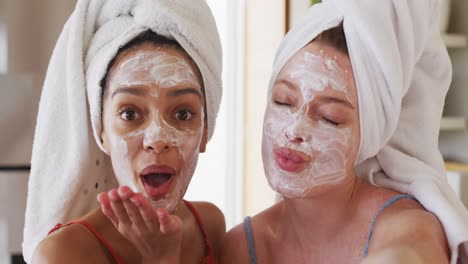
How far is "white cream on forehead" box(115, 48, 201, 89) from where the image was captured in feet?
2.34

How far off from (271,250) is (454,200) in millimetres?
280

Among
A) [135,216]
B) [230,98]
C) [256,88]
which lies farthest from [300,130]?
[230,98]

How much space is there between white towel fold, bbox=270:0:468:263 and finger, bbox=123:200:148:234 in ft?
0.99

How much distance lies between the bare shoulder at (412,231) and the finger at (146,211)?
0.91 ft

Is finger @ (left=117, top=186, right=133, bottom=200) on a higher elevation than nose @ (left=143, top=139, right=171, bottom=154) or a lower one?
lower

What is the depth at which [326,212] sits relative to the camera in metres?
0.80

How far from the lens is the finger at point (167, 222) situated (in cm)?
63

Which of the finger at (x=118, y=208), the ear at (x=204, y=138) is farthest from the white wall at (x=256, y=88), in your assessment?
the finger at (x=118, y=208)

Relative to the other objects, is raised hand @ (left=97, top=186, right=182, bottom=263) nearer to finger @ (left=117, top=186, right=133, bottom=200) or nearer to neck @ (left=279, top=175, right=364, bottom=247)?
finger @ (left=117, top=186, right=133, bottom=200)

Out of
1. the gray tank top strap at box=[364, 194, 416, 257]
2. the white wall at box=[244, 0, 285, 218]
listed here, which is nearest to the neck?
the gray tank top strap at box=[364, 194, 416, 257]

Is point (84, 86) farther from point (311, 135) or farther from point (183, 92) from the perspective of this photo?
point (311, 135)

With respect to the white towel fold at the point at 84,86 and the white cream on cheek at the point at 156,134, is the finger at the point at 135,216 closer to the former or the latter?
the white cream on cheek at the point at 156,134

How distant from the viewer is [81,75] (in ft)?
2.49

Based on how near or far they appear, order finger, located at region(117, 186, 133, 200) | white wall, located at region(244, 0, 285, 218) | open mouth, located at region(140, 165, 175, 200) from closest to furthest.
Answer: finger, located at region(117, 186, 133, 200)
open mouth, located at region(140, 165, 175, 200)
white wall, located at region(244, 0, 285, 218)
